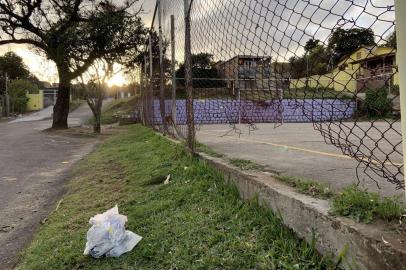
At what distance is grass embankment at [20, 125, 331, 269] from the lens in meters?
2.37

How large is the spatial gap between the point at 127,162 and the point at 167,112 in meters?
2.86

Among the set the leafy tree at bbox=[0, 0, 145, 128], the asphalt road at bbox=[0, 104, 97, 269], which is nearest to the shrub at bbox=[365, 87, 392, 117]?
the asphalt road at bbox=[0, 104, 97, 269]

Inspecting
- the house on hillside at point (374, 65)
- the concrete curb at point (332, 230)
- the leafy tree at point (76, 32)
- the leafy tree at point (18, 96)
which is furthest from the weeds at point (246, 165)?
the leafy tree at point (18, 96)

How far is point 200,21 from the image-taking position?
4738mm

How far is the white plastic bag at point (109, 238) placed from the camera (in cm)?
296

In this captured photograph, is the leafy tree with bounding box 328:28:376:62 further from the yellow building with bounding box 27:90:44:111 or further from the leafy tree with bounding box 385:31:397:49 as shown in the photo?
the yellow building with bounding box 27:90:44:111

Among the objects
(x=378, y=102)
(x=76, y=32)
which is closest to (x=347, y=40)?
(x=378, y=102)

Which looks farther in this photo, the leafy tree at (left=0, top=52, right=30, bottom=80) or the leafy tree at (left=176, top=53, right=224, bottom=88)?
the leafy tree at (left=0, top=52, right=30, bottom=80)

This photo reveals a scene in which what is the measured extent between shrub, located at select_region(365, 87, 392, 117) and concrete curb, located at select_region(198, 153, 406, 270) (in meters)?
0.54

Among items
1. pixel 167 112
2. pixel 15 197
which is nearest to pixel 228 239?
pixel 15 197

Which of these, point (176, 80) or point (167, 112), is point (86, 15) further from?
point (176, 80)

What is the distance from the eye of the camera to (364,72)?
6.58 feet

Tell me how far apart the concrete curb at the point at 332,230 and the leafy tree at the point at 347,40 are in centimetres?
74

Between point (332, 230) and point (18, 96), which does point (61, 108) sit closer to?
point (332, 230)
